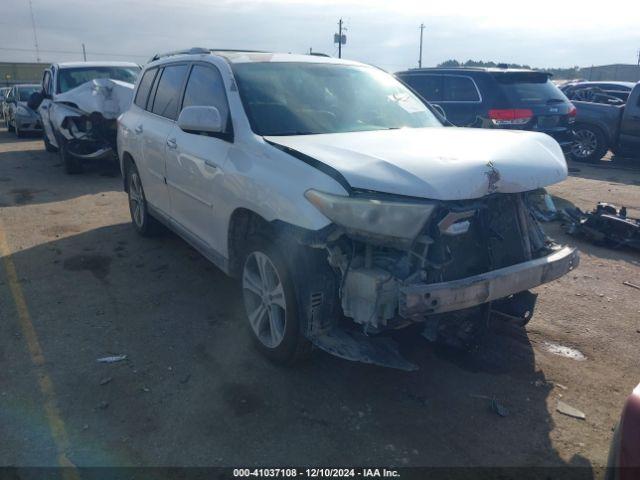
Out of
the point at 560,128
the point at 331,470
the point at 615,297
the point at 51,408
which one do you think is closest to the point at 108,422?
the point at 51,408

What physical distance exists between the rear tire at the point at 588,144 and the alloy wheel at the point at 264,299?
10954 millimetres

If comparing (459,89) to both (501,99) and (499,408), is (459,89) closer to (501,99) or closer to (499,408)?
(501,99)

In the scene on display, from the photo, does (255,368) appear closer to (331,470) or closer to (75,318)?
(331,470)

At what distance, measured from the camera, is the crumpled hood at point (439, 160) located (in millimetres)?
2826

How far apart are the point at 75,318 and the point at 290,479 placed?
2552 millimetres

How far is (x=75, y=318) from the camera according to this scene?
4.38 metres

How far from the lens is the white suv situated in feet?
9.31

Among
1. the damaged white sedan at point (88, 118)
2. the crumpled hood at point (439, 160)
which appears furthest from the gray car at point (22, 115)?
the crumpled hood at point (439, 160)

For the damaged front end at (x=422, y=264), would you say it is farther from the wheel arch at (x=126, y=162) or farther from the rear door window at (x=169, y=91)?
the wheel arch at (x=126, y=162)

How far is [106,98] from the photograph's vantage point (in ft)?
32.9

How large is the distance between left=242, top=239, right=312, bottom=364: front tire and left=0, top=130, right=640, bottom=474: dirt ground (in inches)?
7.3

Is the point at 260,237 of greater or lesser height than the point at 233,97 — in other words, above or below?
below

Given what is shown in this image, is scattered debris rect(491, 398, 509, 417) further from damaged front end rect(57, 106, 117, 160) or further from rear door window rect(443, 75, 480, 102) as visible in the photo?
damaged front end rect(57, 106, 117, 160)

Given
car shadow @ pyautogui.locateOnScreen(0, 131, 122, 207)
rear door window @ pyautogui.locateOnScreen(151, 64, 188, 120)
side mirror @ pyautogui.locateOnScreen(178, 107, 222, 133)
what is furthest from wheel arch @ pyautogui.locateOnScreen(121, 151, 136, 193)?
car shadow @ pyautogui.locateOnScreen(0, 131, 122, 207)
